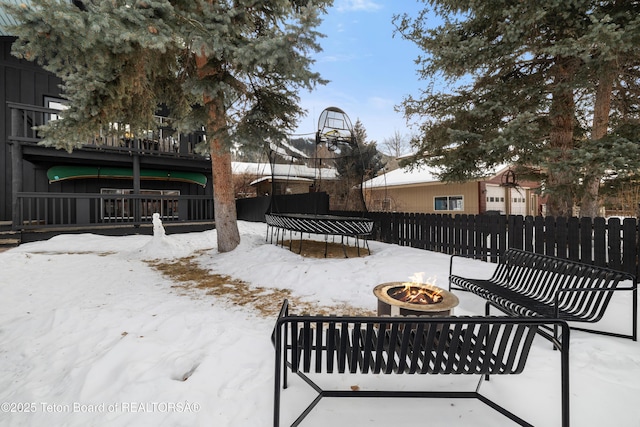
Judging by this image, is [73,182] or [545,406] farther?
[73,182]

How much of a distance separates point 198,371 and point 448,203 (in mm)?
17132

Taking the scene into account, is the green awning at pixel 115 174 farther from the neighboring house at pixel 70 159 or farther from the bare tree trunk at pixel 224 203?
the bare tree trunk at pixel 224 203

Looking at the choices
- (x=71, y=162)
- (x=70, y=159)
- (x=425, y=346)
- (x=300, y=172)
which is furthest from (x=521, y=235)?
(x=71, y=162)

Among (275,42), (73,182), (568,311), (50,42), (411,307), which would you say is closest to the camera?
(411,307)

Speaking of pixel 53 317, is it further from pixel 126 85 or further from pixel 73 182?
pixel 73 182

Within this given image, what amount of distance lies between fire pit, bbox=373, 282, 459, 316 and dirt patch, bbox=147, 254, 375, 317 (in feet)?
3.03

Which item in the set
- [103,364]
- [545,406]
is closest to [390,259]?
[545,406]

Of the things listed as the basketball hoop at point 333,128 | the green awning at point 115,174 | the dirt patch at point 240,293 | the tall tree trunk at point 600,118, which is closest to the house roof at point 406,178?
the basketball hoop at point 333,128

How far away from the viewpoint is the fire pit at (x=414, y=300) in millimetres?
2340

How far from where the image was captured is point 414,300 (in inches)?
97.8

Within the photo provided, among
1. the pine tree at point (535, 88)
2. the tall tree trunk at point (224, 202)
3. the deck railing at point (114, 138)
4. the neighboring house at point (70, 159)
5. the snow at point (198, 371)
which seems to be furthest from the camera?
the neighboring house at point (70, 159)

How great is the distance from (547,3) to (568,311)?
225 inches

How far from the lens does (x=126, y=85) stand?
5.24m

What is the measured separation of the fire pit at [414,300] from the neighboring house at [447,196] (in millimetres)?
12703
